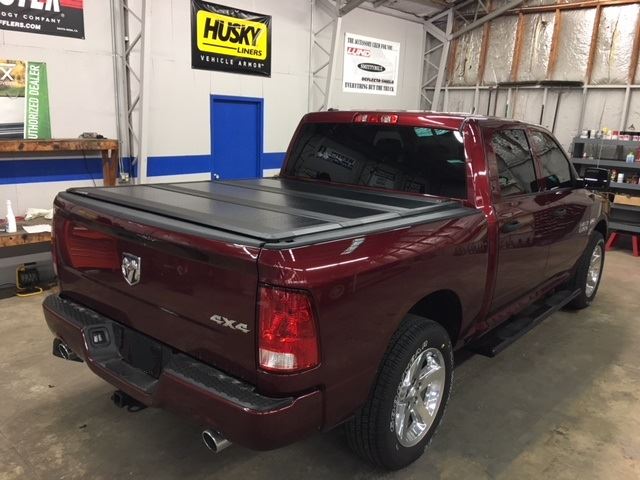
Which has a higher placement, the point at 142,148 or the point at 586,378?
the point at 142,148

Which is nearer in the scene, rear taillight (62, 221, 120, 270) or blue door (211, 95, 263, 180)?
rear taillight (62, 221, 120, 270)

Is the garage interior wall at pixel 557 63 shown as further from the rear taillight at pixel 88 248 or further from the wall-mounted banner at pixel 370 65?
the rear taillight at pixel 88 248

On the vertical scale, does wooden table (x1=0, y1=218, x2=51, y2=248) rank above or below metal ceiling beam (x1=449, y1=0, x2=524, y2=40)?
below

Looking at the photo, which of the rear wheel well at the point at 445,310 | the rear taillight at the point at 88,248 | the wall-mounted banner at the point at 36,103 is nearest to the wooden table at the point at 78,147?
the wall-mounted banner at the point at 36,103

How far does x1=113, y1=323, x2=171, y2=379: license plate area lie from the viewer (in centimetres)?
207

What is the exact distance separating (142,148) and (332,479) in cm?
525

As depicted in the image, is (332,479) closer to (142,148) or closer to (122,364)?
(122,364)

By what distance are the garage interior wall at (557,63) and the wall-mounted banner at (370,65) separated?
5.19ft

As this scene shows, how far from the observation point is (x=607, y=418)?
3.06 meters

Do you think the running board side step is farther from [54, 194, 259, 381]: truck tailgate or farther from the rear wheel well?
[54, 194, 259, 381]: truck tailgate

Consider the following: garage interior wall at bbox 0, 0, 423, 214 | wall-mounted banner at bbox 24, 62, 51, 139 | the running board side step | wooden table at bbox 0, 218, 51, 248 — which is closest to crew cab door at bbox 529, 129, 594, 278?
the running board side step

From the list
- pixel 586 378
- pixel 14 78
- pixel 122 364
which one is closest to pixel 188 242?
pixel 122 364

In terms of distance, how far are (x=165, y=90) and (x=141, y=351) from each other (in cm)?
543

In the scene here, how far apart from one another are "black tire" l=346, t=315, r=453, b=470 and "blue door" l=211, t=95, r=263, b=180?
5.95 m
